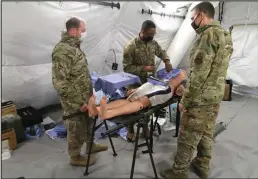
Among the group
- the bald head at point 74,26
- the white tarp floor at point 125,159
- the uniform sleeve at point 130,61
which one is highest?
the bald head at point 74,26

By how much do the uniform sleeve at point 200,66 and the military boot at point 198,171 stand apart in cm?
78

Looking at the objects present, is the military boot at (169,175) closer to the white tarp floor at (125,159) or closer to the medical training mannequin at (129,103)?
the white tarp floor at (125,159)

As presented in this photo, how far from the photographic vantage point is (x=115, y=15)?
3211 millimetres

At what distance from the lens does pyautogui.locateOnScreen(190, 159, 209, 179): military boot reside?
6.96ft

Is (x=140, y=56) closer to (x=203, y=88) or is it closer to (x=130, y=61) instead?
(x=130, y=61)

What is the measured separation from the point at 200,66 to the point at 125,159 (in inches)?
51.2

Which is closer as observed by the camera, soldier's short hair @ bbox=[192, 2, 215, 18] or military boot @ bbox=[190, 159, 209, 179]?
soldier's short hair @ bbox=[192, 2, 215, 18]

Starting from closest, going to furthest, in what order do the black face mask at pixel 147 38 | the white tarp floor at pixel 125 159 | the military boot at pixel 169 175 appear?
1. the military boot at pixel 169 175
2. the white tarp floor at pixel 125 159
3. the black face mask at pixel 147 38

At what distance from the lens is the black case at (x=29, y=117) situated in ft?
8.95

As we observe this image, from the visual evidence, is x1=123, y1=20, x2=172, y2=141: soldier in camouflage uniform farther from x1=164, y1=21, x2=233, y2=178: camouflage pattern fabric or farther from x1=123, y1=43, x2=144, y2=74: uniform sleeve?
x1=164, y1=21, x2=233, y2=178: camouflage pattern fabric

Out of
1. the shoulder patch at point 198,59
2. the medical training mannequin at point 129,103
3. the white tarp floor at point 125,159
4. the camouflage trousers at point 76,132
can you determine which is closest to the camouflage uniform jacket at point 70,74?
the camouflage trousers at point 76,132

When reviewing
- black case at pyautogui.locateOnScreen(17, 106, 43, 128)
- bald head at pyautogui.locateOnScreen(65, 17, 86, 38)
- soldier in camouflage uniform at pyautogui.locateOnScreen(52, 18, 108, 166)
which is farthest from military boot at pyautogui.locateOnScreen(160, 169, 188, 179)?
black case at pyautogui.locateOnScreen(17, 106, 43, 128)

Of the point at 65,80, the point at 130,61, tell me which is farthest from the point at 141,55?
the point at 65,80

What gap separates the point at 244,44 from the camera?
446cm
